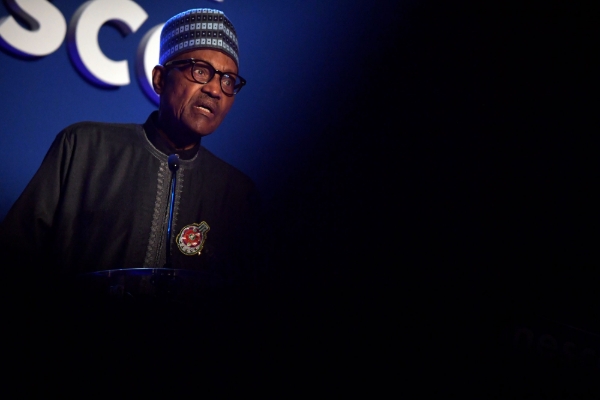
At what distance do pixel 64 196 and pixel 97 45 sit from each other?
0.58 m

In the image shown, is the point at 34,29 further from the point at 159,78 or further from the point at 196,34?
the point at 196,34

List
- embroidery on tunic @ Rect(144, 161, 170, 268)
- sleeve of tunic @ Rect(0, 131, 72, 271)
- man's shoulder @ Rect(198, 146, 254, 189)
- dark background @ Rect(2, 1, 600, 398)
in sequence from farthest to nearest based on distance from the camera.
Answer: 1. man's shoulder @ Rect(198, 146, 254, 189)
2. dark background @ Rect(2, 1, 600, 398)
3. embroidery on tunic @ Rect(144, 161, 170, 268)
4. sleeve of tunic @ Rect(0, 131, 72, 271)

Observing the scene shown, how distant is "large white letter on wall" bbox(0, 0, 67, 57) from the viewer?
1576 mm

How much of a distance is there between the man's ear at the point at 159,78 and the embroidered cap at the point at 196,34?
0.09ft

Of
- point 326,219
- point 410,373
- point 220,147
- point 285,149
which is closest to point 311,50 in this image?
point 285,149

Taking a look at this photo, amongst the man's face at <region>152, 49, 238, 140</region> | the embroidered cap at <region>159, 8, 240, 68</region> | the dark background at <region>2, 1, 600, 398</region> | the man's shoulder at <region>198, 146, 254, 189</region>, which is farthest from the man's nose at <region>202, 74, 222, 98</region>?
the dark background at <region>2, 1, 600, 398</region>

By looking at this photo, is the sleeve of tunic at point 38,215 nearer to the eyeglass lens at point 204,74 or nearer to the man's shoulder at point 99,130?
the man's shoulder at point 99,130

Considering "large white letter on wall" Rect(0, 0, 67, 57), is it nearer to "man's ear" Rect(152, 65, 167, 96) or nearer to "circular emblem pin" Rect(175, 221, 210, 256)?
"man's ear" Rect(152, 65, 167, 96)

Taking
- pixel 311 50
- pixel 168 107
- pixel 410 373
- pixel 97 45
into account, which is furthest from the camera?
pixel 311 50

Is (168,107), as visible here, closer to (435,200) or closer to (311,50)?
(311,50)

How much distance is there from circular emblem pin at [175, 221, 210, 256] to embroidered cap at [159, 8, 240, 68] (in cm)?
57

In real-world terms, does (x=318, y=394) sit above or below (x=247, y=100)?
below

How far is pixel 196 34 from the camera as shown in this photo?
5.07 ft

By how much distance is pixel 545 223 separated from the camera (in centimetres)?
171
